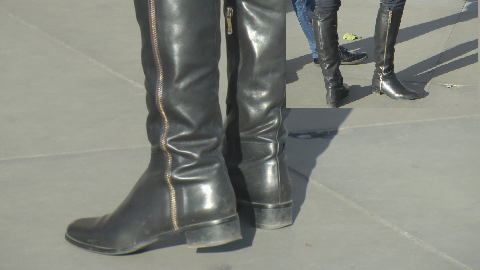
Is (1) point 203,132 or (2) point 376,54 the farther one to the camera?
(2) point 376,54

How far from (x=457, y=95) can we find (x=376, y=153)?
4.97 ft

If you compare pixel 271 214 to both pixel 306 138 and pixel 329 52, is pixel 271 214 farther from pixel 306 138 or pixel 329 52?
pixel 329 52

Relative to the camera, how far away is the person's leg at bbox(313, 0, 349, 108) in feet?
13.3

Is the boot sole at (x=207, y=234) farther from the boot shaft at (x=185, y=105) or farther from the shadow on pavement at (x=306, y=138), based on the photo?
the shadow on pavement at (x=306, y=138)

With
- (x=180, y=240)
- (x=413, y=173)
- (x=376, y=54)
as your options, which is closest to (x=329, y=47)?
(x=376, y=54)

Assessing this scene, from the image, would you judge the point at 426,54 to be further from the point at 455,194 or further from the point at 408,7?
the point at 455,194

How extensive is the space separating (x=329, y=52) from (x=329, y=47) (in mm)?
29

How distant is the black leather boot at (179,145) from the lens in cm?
192

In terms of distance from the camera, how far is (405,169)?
2715 mm

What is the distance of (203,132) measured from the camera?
200 centimetres

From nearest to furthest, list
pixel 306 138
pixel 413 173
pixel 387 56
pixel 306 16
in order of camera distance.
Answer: pixel 413 173, pixel 306 138, pixel 387 56, pixel 306 16

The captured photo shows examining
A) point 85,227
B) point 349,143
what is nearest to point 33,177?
point 85,227

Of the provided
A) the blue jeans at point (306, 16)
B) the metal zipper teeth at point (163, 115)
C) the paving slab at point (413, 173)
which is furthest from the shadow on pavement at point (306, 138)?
the blue jeans at point (306, 16)

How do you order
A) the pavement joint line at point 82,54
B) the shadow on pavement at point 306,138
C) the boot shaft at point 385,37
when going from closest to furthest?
the shadow on pavement at point 306,138 < the pavement joint line at point 82,54 < the boot shaft at point 385,37
